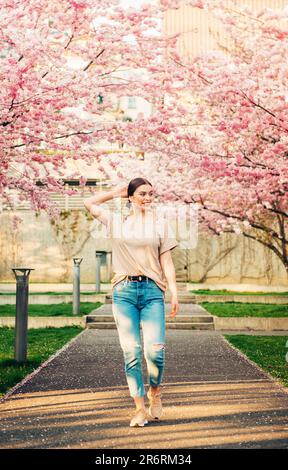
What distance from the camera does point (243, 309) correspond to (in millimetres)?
19594

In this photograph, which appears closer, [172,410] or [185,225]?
[172,410]

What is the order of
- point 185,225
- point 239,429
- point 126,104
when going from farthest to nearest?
point 126,104 < point 185,225 < point 239,429

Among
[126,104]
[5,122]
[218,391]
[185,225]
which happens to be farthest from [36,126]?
[126,104]

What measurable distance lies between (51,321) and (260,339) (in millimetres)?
4159

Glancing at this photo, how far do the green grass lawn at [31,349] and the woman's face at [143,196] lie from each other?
252cm

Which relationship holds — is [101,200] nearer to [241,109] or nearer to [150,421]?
[150,421]

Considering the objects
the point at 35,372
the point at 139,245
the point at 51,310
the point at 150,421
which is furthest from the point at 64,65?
the point at 51,310

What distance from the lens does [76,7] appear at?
11.5 m

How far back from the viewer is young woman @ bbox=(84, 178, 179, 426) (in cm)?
650

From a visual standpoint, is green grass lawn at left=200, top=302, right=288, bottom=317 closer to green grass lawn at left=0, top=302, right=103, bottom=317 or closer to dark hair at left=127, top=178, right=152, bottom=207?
green grass lawn at left=0, top=302, right=103, bottom=317

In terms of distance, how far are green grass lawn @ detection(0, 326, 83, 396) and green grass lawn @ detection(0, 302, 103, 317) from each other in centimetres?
195

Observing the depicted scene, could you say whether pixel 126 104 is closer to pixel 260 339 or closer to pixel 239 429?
pixel 260 339

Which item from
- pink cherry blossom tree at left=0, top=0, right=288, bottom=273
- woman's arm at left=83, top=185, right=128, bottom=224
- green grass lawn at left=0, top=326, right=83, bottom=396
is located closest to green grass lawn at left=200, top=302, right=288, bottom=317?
pink cherry blossom tree at left=0, top=0, right=288, bottom=273

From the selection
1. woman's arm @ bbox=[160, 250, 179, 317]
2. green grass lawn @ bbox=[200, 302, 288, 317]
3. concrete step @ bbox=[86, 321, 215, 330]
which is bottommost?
concrete step @ bbox=[86, 321, 215, 330]
